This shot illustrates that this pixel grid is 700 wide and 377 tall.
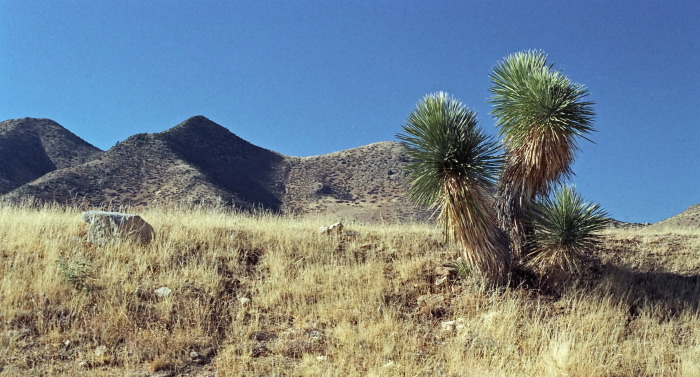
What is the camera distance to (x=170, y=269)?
29.7 feet

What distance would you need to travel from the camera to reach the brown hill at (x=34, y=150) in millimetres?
46062

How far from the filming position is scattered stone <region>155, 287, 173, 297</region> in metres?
8.01

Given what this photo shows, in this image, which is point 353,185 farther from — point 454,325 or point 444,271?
point 454,325

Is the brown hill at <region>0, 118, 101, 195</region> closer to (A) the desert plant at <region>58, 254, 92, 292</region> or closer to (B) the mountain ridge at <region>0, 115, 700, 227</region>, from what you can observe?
(B) the mountain ridge at <region>0, 115, 700, 227</region>

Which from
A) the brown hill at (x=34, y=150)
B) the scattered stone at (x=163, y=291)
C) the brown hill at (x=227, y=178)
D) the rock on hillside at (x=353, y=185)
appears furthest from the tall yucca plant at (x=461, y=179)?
the brown hill at (x=34, y=150)

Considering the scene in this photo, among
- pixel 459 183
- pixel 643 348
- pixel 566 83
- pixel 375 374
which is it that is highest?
pixel 566 83

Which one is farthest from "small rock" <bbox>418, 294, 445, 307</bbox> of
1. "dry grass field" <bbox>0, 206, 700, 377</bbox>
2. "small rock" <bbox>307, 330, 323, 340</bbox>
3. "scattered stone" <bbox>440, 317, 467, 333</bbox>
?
"small rock" <bbox>307, 330, 323, 340</bbox>

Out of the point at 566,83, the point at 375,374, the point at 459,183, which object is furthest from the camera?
the point at 566,83

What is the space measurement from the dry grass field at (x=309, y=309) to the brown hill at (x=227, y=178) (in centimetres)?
2572

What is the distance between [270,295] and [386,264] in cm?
254

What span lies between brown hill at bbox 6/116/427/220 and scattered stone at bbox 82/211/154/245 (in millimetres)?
25615

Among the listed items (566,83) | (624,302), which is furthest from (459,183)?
(624,302)

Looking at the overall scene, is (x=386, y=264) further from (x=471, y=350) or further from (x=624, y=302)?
(x=624, y=302)

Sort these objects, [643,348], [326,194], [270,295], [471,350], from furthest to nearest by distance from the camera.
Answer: [326,194] < [270,295] < [643,348] < [471,350]
